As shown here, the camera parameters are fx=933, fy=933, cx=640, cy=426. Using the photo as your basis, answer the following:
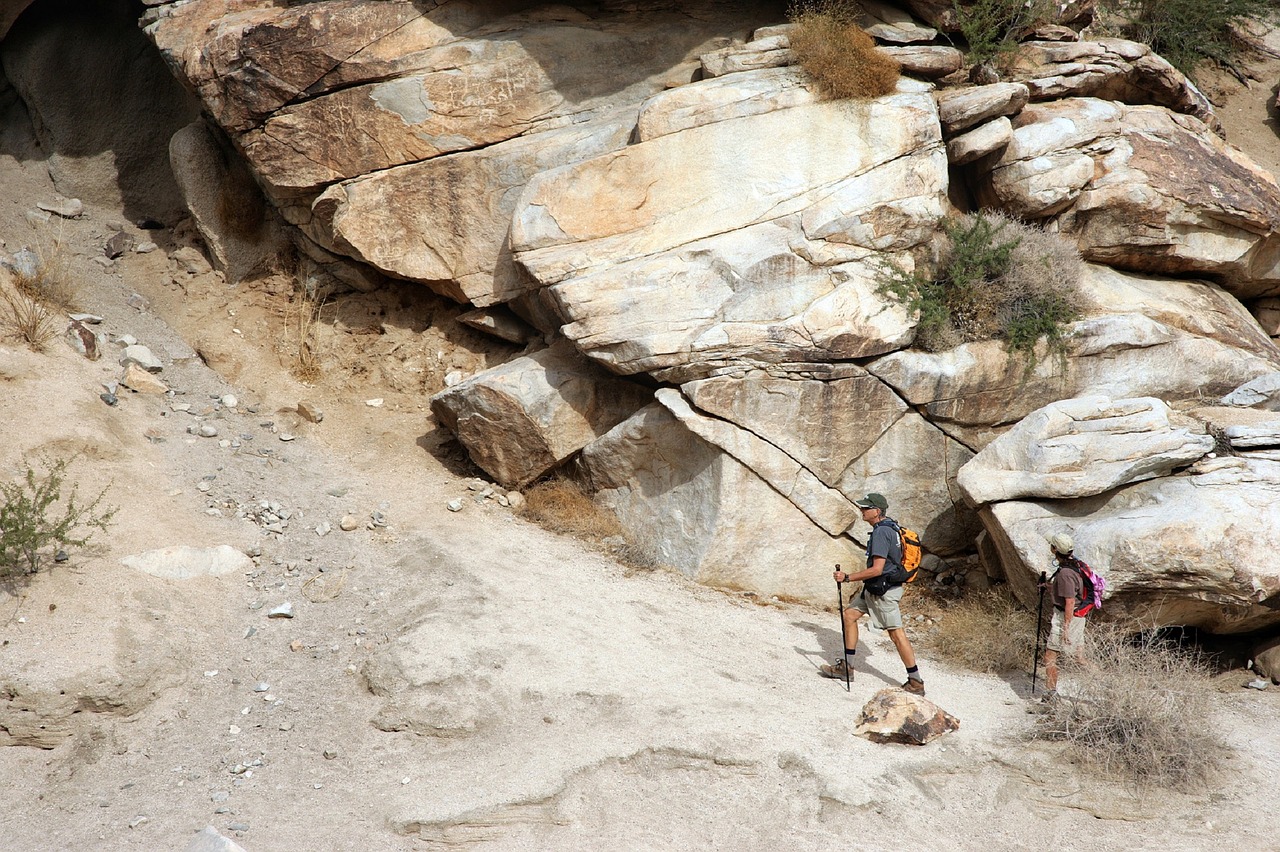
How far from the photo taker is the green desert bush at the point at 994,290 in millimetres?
9648

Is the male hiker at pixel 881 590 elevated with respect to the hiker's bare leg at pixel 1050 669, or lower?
elevated

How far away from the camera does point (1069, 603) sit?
7.63 metres

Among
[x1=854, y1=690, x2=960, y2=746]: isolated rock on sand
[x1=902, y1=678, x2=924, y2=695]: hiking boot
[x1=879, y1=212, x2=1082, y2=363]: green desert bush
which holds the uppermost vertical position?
[x1=879, y1=212, x2=1082, y2=363]: green desert bush

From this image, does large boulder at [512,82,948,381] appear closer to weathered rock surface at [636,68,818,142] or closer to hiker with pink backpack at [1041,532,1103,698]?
weathered rock surface at [636,68,818,142]

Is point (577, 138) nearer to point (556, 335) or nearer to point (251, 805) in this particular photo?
point (556, 335)

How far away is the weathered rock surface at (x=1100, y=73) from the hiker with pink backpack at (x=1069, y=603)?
6.45 metres

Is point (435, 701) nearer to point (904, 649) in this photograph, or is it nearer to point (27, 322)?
point (904, 649)

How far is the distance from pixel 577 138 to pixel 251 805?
25.8ft

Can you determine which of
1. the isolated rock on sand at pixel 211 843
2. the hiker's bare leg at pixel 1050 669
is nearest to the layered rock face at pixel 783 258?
the hiker's bare leg at pixel 1050 669

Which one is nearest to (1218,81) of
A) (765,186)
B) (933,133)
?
(933,133)

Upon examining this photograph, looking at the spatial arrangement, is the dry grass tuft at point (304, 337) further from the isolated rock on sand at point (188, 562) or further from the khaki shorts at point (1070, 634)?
the khaki shorts at point (1070, 634)

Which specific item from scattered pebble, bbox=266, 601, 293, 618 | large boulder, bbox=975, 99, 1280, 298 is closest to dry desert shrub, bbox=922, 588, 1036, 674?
large boulder, bbox=975, 99, 1280, 298

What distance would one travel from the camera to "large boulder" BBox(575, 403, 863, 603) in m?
9.58

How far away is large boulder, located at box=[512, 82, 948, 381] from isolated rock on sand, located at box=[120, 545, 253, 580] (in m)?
3.93
